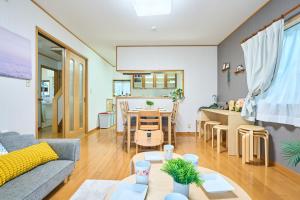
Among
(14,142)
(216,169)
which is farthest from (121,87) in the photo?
(14,142)

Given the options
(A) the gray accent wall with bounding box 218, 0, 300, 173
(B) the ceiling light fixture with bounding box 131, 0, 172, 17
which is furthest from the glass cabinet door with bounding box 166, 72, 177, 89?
(B) the ceiling light fixture with bounding box 131, 0, 172, 17

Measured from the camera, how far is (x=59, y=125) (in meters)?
6.04

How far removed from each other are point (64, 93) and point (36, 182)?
10.3ft

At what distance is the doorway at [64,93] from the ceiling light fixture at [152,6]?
1.96 meters

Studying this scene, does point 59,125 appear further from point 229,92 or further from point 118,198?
point 118,198

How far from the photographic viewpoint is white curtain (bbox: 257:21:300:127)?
2.52 m

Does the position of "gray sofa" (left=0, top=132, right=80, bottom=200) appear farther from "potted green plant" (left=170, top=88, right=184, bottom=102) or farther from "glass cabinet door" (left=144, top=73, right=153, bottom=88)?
"glass cabinet door" (left=144, top=73, right=153, bottom=88)

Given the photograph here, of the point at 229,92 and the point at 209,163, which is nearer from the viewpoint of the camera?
the point at 209,163

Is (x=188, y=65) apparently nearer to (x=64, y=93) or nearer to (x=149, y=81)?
(x=149, y=81)

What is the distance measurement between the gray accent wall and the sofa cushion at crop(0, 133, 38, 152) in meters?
3.30

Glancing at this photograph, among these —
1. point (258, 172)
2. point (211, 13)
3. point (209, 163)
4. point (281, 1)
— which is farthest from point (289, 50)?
point (209, 163)

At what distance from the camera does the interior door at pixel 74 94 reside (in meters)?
4.58

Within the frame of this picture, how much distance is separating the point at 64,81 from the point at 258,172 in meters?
4.22

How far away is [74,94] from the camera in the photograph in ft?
16.4
